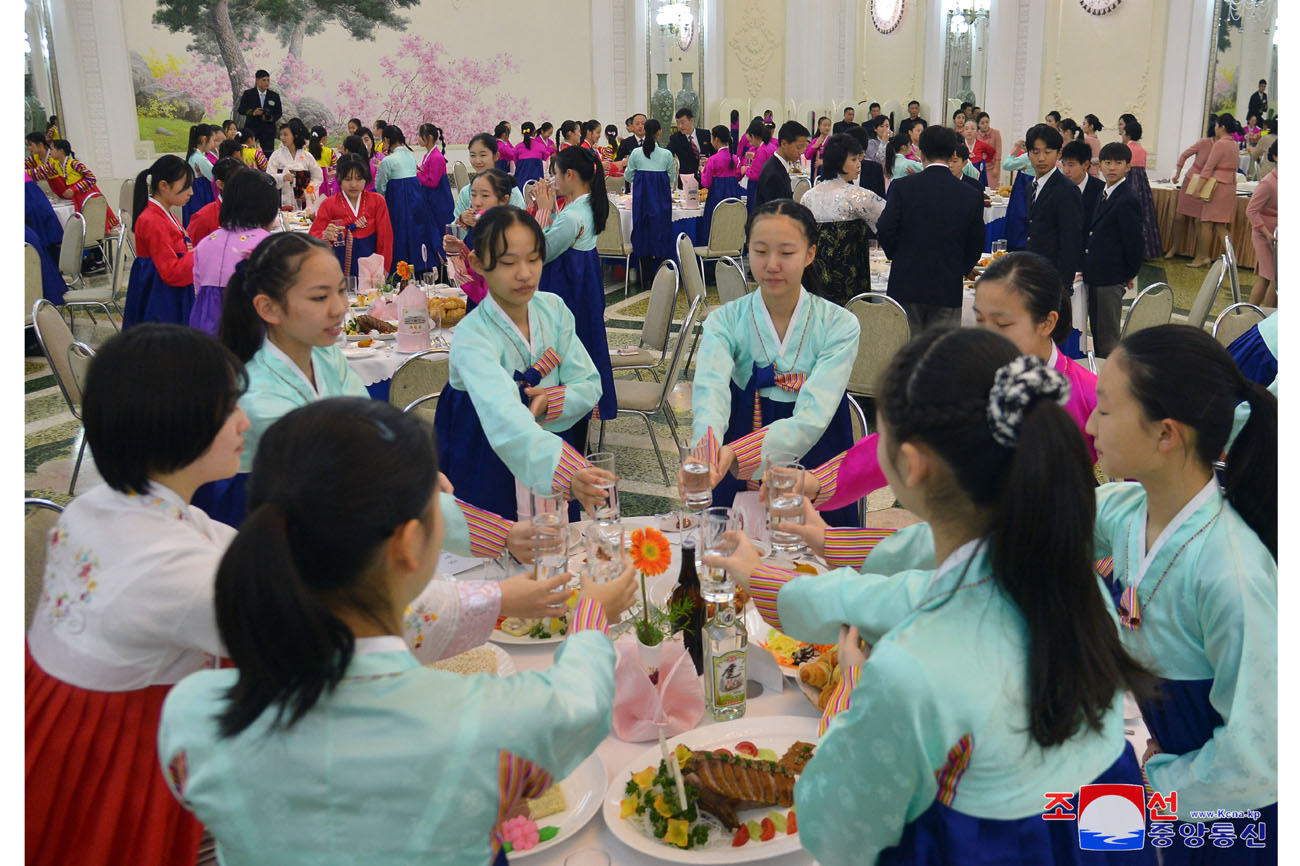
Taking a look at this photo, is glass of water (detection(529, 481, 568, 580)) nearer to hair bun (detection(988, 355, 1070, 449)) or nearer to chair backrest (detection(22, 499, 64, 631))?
hair bun (detection(988, 355, 1070, 449))

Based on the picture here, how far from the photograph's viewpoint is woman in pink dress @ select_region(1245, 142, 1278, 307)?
26.0ft

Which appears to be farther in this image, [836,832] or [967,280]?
[967,280]

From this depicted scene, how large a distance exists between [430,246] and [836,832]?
370 inches

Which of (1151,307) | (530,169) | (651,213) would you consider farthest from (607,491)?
(530,169)

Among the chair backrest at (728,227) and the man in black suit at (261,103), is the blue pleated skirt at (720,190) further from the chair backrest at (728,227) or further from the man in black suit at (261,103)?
the man in black suit at (261,103)

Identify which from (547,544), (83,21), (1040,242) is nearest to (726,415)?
(547,544)

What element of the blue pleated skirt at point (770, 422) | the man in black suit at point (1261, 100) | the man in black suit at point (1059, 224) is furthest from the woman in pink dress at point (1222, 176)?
the blue pleated skirt at point (770, 422)

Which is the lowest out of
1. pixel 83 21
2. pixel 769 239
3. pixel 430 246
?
pixel 430 246

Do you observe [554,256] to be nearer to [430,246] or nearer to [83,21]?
[430,246]

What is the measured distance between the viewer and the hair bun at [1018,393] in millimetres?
1085

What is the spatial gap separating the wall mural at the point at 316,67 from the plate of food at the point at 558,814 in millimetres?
13608

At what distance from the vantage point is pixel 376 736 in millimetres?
1049

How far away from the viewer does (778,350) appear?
111 inches

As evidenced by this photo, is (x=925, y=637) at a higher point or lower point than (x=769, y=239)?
lower
